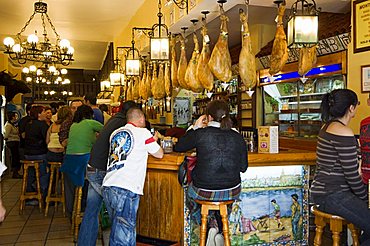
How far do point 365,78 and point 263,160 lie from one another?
4.65 feet

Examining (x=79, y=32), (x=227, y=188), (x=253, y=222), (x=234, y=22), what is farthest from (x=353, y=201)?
(x=79, y=32)

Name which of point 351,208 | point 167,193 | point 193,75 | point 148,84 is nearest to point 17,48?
point 148,84

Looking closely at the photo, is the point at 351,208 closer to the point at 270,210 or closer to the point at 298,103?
the point at 270,210

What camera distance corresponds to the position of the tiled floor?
15.5 ft

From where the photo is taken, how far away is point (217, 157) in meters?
3.17

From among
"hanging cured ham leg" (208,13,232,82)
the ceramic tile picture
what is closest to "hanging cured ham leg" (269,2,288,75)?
"hanging cured ham leg" (208,13,232,82)

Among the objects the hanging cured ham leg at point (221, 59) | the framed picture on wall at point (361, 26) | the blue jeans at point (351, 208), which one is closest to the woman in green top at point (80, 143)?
the hanging cured ham leg at point (221, 59)

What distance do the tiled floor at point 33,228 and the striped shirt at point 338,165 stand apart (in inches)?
121

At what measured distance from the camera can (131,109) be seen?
343cm

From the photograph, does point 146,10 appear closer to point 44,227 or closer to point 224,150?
point 44,227

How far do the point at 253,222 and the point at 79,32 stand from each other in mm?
7887

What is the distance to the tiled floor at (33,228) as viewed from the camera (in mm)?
4719

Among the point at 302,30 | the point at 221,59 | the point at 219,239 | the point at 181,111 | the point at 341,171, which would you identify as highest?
the point at 302,30

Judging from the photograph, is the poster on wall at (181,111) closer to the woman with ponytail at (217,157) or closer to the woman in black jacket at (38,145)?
the woman in black jacket at (38,145)
